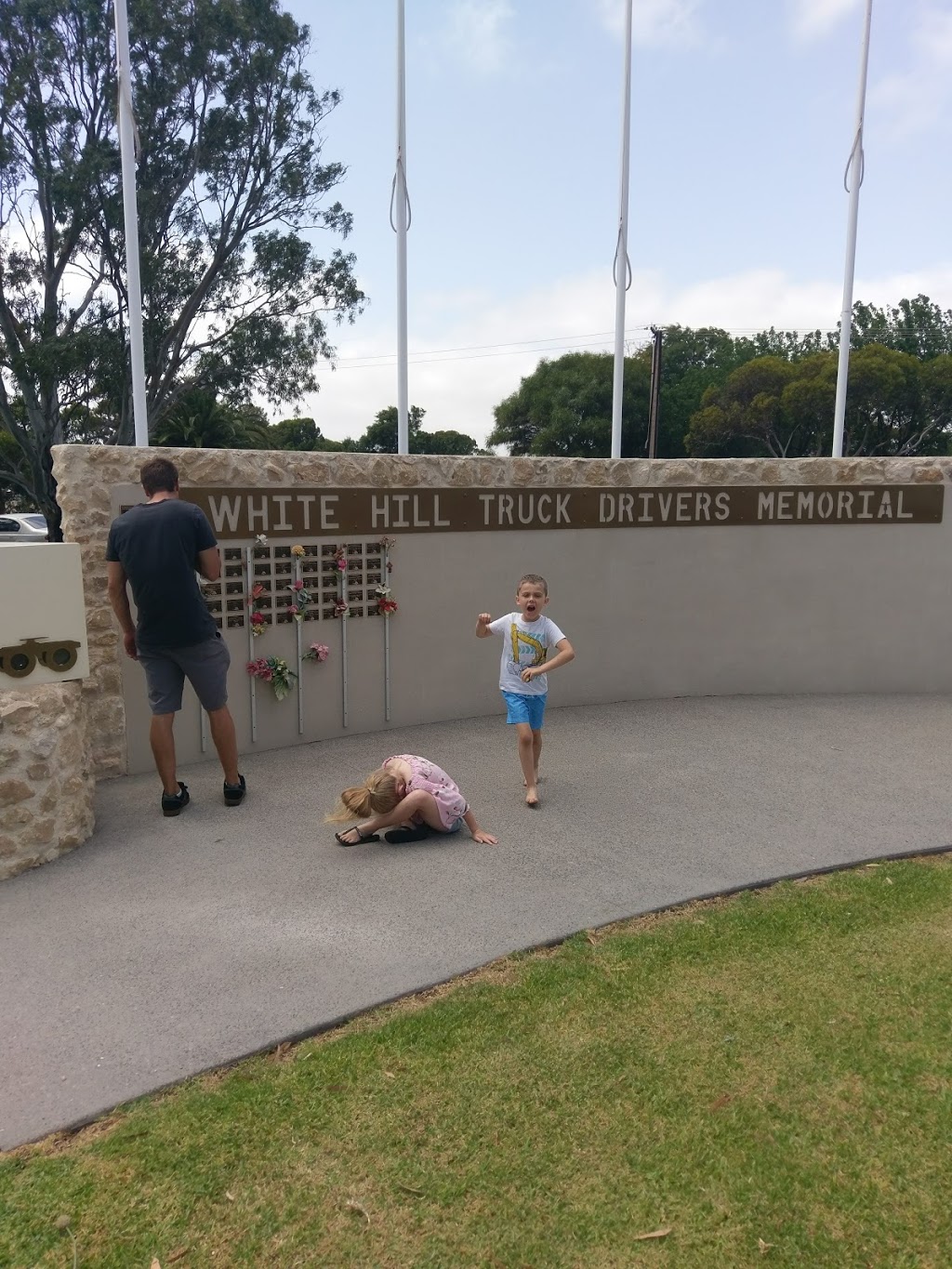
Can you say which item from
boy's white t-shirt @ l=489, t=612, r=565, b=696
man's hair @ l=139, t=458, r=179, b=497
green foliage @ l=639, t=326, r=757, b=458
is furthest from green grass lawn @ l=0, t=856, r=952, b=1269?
green foliage @ l=639, t=326, r=757, b=458

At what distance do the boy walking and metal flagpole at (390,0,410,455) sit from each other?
318 cm

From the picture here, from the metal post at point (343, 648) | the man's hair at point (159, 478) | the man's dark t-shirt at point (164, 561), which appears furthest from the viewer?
the metal post at point (343, 648)

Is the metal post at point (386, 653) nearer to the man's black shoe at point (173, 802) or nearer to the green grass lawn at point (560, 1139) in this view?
the man's black shoe at point (173, 802)

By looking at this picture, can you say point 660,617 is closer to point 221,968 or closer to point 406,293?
point 406,293

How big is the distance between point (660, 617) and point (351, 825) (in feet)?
12.2

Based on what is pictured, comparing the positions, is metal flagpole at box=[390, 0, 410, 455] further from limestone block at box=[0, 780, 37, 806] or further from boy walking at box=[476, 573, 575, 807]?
limestone block at box=[0, 780, 37, 806]

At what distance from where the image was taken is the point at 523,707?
494cm

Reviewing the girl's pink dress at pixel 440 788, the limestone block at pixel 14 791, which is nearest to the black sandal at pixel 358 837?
the girl's pink dress at pixel 440 788

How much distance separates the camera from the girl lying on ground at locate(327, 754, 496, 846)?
428 cm

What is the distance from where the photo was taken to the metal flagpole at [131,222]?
6.69 meters

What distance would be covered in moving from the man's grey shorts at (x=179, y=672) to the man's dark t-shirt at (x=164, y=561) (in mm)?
88

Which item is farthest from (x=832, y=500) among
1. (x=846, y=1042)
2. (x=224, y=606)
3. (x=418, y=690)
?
(x=846, y=1042)

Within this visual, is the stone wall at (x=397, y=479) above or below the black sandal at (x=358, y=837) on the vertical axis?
above

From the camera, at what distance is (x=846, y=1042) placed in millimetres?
2820
